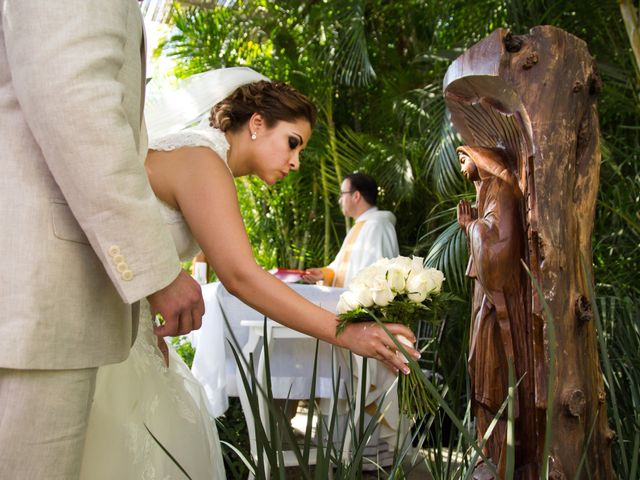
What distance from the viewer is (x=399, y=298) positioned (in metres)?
1.74

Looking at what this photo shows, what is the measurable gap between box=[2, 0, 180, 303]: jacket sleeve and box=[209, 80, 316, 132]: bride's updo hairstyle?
1046 millimetres

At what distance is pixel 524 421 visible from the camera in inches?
84.4

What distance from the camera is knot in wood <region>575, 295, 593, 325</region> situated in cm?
179

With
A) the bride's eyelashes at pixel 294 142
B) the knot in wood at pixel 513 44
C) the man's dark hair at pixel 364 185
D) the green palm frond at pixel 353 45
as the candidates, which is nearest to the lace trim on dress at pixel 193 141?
the bride's eyelashes at pixel 294 142

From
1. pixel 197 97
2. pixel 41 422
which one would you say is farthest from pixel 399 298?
pixel 197 97

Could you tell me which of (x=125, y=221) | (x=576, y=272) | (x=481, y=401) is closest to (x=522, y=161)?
(x=576, y=272)

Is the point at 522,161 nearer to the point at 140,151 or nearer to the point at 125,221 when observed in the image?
the point at 140,151

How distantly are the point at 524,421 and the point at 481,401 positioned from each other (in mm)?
146

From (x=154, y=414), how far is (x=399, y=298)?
756 millimetres

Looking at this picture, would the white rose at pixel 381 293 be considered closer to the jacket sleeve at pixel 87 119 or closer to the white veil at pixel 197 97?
the jacket sleeve at pixel 87 119

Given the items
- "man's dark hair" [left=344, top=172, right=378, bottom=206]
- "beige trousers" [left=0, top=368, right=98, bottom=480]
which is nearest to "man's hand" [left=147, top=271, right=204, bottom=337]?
"beige trousers" [left=0, top=368, right=98, bottom=480]

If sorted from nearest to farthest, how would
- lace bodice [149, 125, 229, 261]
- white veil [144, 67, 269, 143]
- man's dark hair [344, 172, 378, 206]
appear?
lace bodice [149, 125, 229, 261]
white veil [144, 67, 269, 143]
man's dark hair [344, 172, 378, 206]

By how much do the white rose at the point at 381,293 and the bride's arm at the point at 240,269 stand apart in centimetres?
7

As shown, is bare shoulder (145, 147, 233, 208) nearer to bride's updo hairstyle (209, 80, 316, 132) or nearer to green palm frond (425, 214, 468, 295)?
bride's updo hairstyle (209, 80, 316, 132)
